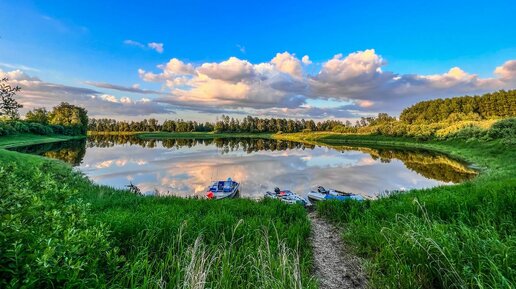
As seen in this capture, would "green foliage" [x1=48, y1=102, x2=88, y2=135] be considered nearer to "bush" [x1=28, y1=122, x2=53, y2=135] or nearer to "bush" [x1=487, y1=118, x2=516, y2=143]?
"bush" [x1=28, y1=122, x2=53, y2=135]

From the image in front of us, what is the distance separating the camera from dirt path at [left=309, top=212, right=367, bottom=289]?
21.5 ft

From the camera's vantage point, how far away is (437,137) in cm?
8306

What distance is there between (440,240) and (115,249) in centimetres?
663

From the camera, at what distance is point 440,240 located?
609 cm

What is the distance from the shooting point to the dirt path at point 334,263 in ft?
21.5

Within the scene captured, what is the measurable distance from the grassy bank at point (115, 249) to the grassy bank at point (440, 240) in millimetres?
1859

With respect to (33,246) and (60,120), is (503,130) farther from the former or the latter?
(60,120)

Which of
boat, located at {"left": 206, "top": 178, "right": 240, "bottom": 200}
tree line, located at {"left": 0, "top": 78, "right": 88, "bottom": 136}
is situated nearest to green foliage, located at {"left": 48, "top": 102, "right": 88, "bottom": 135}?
tree line, located at {"left": 0, "top": 78, "right": 88, "bottom": 136}

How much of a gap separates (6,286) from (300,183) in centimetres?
2959

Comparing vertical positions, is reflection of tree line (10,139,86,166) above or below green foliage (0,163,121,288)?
below

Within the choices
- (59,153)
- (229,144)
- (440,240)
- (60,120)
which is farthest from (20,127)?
(440,240)

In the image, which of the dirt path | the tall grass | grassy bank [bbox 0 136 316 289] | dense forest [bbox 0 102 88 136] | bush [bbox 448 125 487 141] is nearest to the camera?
grassy bank [bbox 0 136 316 289]

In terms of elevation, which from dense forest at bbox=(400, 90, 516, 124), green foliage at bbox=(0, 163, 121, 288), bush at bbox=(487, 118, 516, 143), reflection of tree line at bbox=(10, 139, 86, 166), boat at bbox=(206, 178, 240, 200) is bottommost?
reflection of tree line at bbox=(10, 139, 86, 166)

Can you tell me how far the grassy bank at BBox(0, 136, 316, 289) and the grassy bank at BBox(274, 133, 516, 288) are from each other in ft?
6.10
